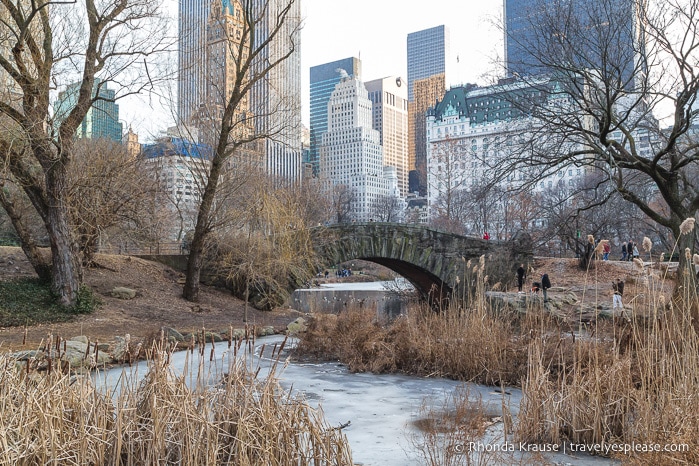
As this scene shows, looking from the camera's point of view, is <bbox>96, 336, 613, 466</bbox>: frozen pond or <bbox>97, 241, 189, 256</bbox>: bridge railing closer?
<bbox>96, 336, 613, 466</bbox>: frozen pond

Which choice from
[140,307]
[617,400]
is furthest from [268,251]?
[617,400]

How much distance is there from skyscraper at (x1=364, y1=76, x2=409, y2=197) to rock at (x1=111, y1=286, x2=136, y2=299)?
142 metres

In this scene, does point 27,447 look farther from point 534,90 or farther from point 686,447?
point 534,90

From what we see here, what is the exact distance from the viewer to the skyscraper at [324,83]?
165113mm

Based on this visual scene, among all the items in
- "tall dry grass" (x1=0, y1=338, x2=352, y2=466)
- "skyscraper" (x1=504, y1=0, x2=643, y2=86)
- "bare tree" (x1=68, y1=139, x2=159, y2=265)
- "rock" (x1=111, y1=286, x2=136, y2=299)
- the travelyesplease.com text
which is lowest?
the travelyesplease.com text

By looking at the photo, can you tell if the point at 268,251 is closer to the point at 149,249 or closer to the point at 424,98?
the point at 149,249

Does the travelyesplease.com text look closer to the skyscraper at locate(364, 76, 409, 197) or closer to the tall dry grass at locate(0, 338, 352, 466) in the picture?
the tall dry grass at locate(0, 338, 352, 466)

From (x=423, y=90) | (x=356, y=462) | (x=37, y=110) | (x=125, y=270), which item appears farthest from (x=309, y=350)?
(x=423, y=90)

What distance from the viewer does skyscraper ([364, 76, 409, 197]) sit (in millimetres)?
162375

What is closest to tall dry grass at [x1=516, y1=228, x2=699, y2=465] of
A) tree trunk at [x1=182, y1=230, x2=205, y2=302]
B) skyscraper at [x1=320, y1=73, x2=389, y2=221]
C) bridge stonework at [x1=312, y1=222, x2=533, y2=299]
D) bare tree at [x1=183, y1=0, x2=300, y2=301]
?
bare tree at [x1=183, y1=0, x2=300, y2=301]

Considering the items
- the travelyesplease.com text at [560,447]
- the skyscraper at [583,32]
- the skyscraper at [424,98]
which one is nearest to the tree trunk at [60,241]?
the skyscraper at [583,32]

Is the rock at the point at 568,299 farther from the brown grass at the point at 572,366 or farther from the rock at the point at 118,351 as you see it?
the rock at the point at 118,351

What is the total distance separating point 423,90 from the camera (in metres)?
153

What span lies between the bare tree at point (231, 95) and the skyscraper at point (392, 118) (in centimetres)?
13805
